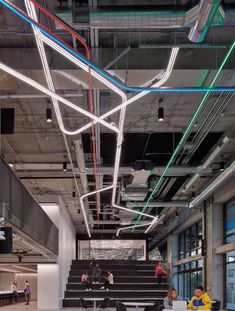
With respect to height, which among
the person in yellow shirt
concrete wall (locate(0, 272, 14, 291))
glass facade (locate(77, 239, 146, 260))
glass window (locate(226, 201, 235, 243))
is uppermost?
glass window (locate(226, 201, 235, 243))

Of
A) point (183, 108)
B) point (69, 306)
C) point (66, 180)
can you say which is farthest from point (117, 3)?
point (69, 306)

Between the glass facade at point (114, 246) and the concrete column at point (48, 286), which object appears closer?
the concrete column at point (48, 286)

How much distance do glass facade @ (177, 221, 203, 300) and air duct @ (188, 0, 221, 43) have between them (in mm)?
17500

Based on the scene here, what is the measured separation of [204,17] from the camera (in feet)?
17.0

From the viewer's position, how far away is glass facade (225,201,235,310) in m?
17.5

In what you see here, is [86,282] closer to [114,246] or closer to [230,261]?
[230,261]

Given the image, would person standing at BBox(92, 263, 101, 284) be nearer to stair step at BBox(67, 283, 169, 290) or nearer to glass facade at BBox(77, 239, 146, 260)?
stair step at BBox(67, 283, 169, 290)

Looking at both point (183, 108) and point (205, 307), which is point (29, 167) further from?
point (205, 307)

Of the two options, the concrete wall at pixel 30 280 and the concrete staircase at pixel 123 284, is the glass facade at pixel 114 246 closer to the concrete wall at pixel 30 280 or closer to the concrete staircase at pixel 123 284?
the concrete wall at pixel 30 280

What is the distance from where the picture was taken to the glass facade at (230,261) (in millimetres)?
17469

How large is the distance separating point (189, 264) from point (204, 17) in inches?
873

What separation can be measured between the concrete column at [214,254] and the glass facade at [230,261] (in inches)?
11.9

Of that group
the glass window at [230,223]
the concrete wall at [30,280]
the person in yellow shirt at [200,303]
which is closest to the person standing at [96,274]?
→ the glass window at [230,223]

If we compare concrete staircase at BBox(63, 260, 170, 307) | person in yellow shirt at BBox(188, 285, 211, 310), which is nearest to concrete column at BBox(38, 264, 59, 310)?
concrete staircase at BBox(63, 260, 170, 307)
